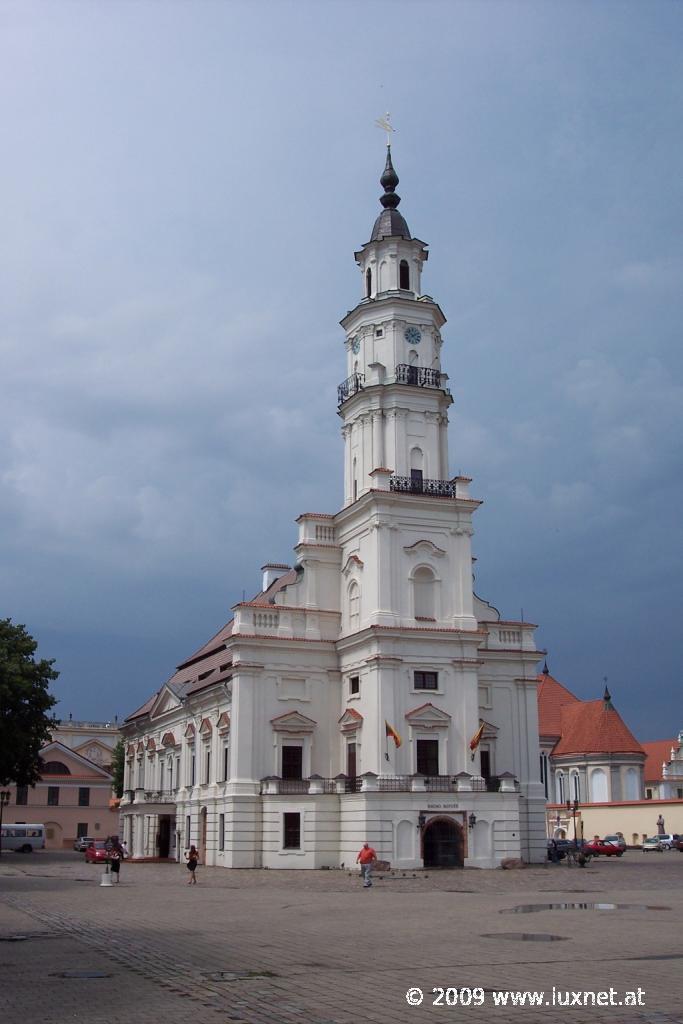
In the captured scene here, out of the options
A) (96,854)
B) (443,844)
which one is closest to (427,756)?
(443,844)

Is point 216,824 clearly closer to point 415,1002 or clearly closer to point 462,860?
point 462,860

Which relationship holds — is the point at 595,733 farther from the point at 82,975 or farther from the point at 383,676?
the point at 82,975

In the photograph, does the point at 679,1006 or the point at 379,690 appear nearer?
the point at 679,1006

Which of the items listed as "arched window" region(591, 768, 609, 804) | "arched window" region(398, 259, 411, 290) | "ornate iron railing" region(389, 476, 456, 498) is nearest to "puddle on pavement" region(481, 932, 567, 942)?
"ornate iron railing" region(389, 476, 456, 498)

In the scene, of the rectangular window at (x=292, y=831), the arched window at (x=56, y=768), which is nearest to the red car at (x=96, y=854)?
the rectangular window at (x=292, y=831)

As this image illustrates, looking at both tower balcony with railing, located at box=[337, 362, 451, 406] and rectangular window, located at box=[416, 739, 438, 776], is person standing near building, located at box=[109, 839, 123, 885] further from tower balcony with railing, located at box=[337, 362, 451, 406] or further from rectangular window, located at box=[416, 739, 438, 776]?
tower balcony with railing, located at box=[337, 362, 451, 406]

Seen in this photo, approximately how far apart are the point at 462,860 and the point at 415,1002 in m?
35.9

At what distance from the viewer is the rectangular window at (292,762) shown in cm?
5159

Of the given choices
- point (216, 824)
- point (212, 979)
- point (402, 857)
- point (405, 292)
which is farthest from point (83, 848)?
point (212, 979)

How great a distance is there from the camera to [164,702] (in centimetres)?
6800

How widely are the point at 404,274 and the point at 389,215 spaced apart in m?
3.63

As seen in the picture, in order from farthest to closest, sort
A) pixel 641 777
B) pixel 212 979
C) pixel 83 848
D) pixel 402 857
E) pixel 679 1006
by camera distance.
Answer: pixel 641 777 → pixel 83 848 → pixel 402 857 → pixel 212 979 → pixel 679 1006

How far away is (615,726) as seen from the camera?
8931 cm

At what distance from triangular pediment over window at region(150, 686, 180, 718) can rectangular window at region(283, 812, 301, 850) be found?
16249mm
